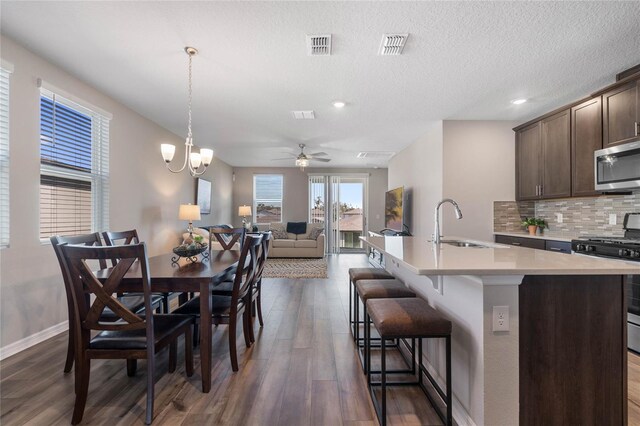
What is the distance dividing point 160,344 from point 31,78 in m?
2.68

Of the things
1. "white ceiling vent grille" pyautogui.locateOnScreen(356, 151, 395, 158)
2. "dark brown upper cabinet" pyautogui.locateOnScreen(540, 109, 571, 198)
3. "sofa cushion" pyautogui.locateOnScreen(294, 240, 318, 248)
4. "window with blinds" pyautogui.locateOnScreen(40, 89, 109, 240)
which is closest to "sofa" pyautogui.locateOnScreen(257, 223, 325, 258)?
"sofa cushion" pyautogui.locateOnScreen(294, 240, 318, 248)

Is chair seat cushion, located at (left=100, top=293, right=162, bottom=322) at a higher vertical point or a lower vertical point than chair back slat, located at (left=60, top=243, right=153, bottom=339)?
lower

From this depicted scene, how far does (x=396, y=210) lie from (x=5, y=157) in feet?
18.5

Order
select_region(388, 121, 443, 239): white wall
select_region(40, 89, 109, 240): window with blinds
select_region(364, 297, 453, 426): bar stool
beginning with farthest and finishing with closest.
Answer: select_region(388, 121, 443, 239): white wall < select_region(40, 89, 109, 240): window with blinds < select_region(364, 297, 453, 426): bar stool

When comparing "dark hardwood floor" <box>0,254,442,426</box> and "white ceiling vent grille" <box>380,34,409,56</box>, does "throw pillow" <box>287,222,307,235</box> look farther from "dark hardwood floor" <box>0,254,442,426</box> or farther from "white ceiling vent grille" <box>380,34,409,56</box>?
"white ceiling vent grille" <box>380,34,409,56</box>

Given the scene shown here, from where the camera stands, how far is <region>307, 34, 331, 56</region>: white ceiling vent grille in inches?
91.8

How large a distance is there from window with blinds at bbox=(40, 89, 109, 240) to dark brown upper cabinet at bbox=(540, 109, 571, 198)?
544 cm

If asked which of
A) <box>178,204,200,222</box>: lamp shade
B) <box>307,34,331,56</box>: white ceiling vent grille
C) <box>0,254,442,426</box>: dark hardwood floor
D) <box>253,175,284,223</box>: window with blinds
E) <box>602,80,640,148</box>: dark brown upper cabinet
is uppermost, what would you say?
<box>307,34,331,56</box>: white ceiling vent grille

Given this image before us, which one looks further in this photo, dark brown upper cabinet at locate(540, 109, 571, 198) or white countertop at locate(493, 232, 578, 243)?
dark brown upper cabinet at locate(540, 109, 571, 198)

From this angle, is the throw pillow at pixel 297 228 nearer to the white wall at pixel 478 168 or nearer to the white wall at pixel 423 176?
the white wall at pixel 423 176

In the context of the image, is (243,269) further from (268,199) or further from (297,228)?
(268,199)

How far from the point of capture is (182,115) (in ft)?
14.0

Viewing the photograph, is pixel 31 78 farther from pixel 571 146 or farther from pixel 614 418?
pixel 571 146

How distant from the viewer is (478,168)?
4422mm
